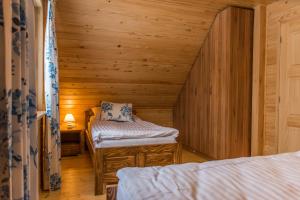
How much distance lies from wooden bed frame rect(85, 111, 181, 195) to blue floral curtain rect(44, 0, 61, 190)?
0.43 meters

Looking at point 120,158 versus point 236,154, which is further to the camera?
point 236,154

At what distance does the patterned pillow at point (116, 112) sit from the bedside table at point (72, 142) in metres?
0.51

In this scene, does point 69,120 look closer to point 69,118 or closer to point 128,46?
point 69,118

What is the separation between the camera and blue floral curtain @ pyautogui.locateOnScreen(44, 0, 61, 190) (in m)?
2.46

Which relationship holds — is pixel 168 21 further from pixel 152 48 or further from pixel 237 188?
pixel 237 188

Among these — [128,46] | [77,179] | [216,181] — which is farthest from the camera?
[128,46]

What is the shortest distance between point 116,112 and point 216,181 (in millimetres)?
2937

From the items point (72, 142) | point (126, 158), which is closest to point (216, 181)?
point (126, 158)

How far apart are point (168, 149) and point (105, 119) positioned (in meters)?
1.43

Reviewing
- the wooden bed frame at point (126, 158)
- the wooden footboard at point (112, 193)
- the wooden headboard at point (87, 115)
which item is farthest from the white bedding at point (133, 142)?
the wooden headboard at point (87, 115)

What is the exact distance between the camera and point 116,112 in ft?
12.9

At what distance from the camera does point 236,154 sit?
3.39 m

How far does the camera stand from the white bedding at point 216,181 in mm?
1002

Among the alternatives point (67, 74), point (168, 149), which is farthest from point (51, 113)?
point (67, 74)
